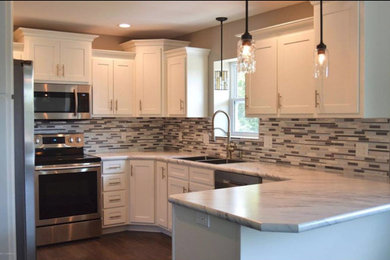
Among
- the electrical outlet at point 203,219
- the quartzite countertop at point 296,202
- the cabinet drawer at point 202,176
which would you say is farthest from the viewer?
the cabinet drawer at point 202,176

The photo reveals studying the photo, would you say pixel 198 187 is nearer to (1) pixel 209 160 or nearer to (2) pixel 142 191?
(1) pixel 209 160

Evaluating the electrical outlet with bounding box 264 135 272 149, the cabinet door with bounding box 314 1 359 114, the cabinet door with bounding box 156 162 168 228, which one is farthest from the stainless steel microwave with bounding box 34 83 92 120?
the cabinet door with bounding box 314 1 359 114

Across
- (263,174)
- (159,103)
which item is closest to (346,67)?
(263,174)

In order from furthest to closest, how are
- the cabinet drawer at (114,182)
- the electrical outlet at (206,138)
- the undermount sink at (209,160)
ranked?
1. the electrical outlet at (206,138)
2. the cabinet drawer at (114,182)
3. the undermount sink at (209,160)

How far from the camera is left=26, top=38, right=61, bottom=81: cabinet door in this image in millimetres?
3729

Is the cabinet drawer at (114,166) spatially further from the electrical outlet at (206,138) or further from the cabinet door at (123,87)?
the electrical outlet at (206,138)

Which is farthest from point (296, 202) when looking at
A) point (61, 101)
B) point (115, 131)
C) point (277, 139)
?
point (115, 131)

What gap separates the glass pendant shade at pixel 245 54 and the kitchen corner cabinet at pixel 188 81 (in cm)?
260

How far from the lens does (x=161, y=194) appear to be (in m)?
4.02

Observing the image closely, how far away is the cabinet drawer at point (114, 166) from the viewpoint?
157 inches

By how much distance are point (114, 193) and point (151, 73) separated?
1.31 metres

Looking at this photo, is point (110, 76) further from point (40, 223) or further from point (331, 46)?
point (331, 46)

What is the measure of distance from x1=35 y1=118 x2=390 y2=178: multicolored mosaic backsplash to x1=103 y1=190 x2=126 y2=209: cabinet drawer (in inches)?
25.5

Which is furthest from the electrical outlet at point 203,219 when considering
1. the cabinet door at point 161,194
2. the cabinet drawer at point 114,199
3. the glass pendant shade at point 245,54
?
the cabinet drawer at point 114,199
